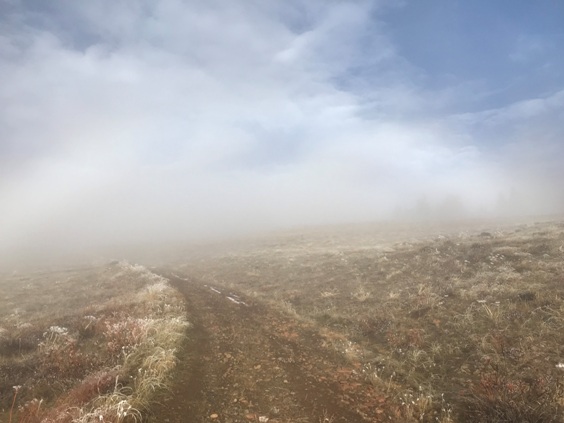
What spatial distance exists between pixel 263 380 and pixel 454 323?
8.15m

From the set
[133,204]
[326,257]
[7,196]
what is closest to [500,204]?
[326,257]

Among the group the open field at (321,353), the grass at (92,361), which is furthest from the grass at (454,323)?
the grass at (92,361)

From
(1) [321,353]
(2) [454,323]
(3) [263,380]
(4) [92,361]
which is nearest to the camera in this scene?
(3) [263,380]

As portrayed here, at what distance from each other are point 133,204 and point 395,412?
667 ft

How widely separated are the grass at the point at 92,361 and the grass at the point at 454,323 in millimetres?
6602

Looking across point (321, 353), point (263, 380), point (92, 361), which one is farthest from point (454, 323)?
point (92, 361)

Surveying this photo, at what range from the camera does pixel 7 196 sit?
175875 mm

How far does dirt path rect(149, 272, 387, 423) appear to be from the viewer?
890 centimetres

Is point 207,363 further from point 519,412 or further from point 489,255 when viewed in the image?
point 489,255

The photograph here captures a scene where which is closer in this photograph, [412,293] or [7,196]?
[412,293]

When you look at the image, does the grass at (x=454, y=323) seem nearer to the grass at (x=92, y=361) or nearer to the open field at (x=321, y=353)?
the open field at (x=321, y=353)

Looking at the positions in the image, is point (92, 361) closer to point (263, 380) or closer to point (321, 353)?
point (263, 380)

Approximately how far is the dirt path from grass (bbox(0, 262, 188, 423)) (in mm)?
790

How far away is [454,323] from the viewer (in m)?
13.7
